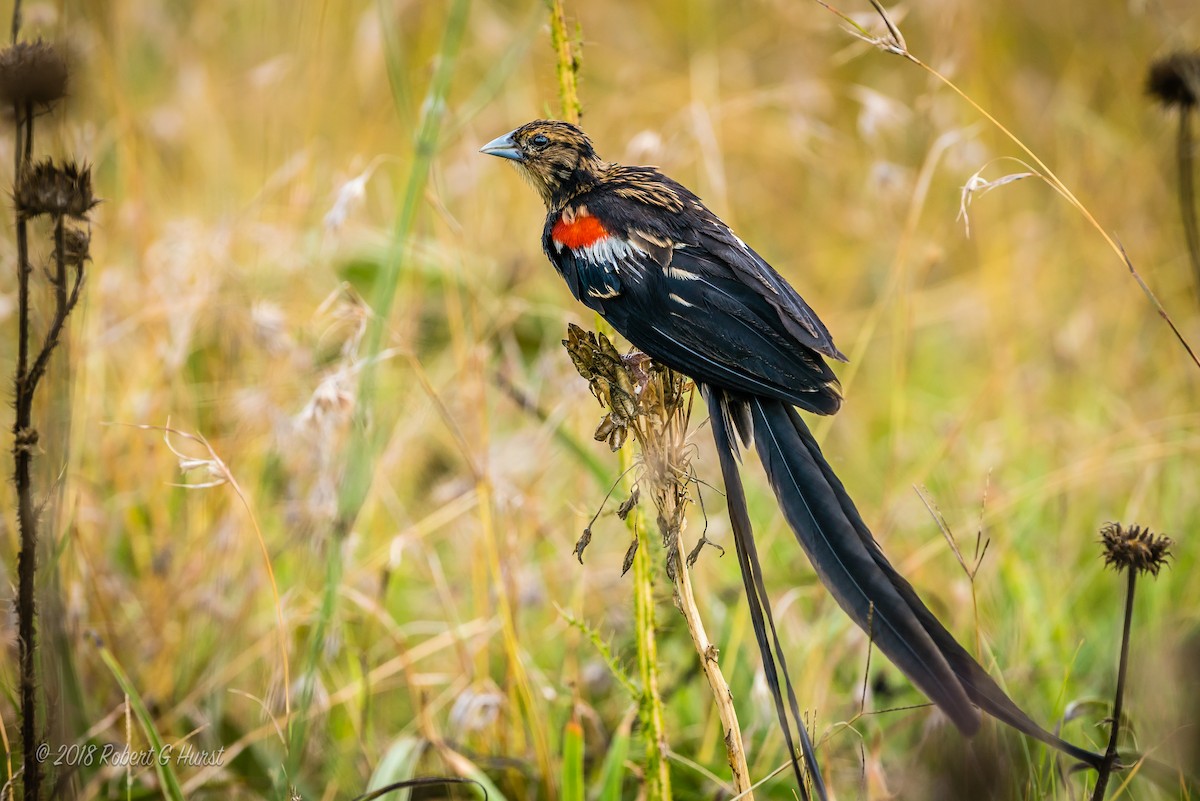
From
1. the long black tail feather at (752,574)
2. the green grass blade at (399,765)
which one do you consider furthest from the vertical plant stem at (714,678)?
the green grass blade at (399,765)

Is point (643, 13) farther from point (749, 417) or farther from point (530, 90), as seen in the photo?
point (749, 417)

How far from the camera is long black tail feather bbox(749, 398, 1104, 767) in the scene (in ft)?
4.66

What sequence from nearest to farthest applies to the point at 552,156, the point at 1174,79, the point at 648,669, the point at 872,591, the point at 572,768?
1. the point at 872,591
2. the point at 648,669
3. the point at 572,768
4. the point at 1174,79
5. the point at 552,156

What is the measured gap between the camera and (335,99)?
5.60 meters

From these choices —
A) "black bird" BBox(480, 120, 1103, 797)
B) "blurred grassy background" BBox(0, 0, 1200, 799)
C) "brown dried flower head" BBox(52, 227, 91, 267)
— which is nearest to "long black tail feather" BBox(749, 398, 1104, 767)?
"black bird" BBox(480, 120, 1103, 797)

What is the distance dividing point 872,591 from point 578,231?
1.23 m

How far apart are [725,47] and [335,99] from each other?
7.93 ft

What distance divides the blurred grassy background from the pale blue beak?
0.57 feet

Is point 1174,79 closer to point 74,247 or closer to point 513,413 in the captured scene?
point 74,247

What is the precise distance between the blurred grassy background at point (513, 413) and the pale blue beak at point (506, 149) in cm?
17

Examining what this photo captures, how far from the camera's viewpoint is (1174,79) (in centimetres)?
241

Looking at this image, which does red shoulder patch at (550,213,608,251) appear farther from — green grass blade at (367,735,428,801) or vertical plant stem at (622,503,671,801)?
green grass blade at (367,735,428,801)

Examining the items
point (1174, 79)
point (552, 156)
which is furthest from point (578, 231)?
point (1174, 79)

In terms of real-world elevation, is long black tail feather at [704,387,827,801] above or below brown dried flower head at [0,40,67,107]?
below
